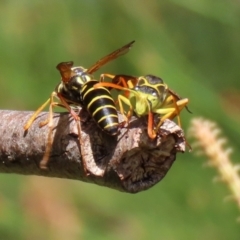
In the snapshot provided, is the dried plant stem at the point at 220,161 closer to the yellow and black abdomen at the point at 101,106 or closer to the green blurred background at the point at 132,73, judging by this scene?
the yellow and black abdomen at the point at 101,106

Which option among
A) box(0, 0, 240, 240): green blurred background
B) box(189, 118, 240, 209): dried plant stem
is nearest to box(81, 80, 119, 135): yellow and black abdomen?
→ box(189, 118, 240, 209): dried plant stem

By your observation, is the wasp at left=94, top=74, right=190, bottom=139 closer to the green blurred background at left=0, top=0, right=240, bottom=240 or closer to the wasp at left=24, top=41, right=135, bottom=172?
the wasp at left=24, top=41, right=135, bottom=172

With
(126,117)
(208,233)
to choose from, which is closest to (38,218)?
(208,233)

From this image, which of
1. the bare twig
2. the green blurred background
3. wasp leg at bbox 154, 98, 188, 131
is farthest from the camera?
the green blurred background

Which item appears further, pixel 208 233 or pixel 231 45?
pixel 231 45

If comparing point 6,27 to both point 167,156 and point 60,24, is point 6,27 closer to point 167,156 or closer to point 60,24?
point 60,24

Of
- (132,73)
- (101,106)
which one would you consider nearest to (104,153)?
(101,106)

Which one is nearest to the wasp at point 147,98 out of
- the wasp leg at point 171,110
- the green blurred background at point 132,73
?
the wasp leg at point 171,110

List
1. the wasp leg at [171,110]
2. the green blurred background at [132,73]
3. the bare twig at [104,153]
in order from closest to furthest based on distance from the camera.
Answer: the bare twig at [104,153]
the wasp leg at [171,110]
the green blurred background at [132,73]
